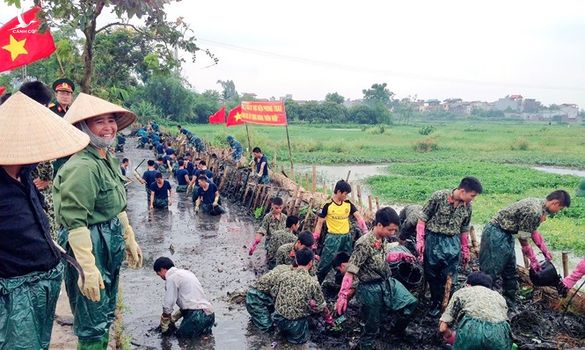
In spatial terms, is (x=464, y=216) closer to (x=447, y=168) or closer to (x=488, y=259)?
(x=488, y=259)

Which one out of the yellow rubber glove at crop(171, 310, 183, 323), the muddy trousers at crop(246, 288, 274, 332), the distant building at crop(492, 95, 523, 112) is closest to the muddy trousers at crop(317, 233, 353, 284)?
the muddy trousers at crop(246, 288, 274, 332)

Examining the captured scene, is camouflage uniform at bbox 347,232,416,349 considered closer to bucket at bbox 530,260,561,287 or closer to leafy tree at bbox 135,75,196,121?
bucket at bbox 530,260,561,287

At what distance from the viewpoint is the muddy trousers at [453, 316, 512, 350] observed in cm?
423

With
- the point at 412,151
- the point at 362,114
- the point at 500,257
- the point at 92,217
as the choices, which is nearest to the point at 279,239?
the point at 500,257

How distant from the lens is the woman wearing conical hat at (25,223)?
239cm

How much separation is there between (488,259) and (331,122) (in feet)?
197

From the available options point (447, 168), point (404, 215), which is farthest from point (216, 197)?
point (447, 168)

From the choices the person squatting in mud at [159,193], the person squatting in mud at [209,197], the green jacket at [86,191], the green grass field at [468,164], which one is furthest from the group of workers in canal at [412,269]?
the person squatting in mud at [159,193]

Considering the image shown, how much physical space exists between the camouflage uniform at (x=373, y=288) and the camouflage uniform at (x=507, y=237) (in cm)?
163

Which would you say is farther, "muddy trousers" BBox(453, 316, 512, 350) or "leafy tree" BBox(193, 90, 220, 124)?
"leafy tree" BBox(193, 90, 220, 124)

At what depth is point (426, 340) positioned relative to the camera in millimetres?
5535

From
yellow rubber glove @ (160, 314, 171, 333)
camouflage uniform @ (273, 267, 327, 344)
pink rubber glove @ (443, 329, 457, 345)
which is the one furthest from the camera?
yellow rubber glove @ (160, 314, 171, 333)

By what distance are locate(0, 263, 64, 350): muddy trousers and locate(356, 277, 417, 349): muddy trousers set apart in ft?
11.1

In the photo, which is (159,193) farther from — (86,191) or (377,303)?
(86,191)
